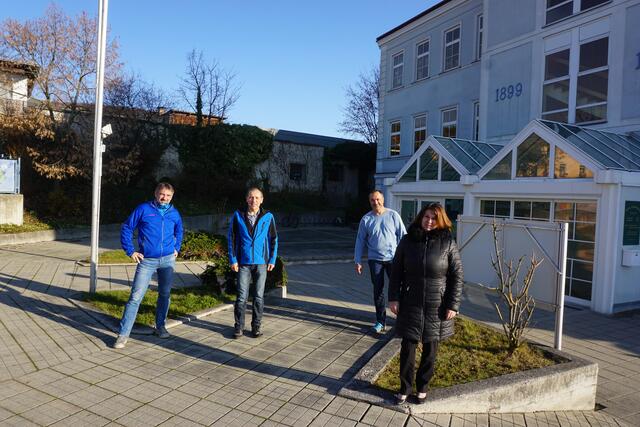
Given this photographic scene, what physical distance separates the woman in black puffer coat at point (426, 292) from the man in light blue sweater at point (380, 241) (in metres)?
1.66

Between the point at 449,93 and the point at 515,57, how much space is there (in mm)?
3881

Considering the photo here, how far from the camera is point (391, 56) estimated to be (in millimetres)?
20953

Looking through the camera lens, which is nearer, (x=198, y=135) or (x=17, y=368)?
(x=17, y=368)

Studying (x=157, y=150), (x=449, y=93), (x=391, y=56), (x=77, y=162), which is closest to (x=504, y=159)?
(x=449, y=93)

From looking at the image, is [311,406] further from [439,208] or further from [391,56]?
[391,56]

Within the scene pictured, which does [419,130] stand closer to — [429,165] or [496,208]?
[429,165]

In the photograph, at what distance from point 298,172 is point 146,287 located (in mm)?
23307

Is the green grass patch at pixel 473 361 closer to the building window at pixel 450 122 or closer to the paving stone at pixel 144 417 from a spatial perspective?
the paving stone at pixel 144 417

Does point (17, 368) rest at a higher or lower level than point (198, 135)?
lower

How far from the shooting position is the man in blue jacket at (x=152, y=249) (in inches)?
195

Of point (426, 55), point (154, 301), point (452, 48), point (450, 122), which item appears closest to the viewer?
point (154, 301)

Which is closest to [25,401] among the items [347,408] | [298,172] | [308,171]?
[347,408]

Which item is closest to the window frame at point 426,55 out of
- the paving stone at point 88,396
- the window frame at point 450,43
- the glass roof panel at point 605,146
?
the window frame at point 450,43

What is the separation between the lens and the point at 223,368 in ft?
14.6
